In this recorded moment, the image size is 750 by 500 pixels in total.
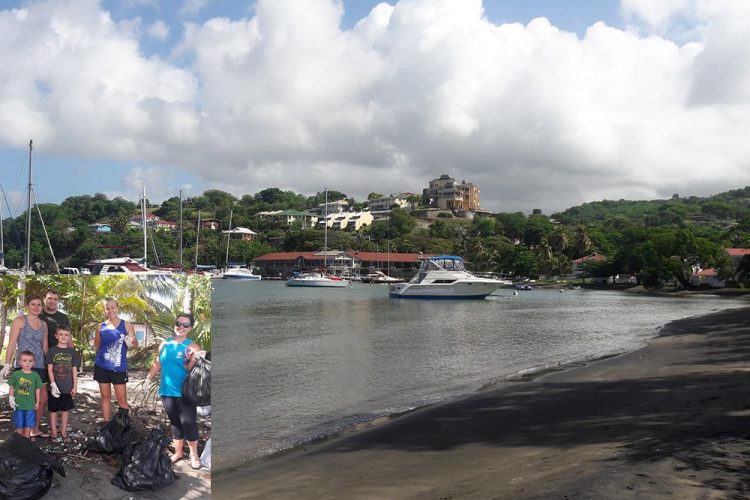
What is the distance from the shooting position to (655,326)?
3259 centimetres

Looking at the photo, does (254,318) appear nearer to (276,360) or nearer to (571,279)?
(276,360)

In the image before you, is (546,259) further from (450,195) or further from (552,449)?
(552,449)

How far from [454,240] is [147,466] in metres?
139

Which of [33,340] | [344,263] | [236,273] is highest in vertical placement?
[344,263]

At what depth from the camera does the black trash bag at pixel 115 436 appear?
427 cm

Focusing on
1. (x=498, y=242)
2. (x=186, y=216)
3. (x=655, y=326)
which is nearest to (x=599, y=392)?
(x=655, y=326)

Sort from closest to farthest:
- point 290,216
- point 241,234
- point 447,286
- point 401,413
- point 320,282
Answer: point 401,413, point 447,286, point 320,282, point 241,234, point 290,216

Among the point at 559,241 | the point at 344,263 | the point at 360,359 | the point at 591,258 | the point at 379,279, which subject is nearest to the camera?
the point at 360,359

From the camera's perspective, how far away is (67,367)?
4.36 metres

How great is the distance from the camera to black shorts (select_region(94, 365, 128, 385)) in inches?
173

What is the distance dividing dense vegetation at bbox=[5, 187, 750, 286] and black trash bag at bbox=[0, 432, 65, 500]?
142 feet

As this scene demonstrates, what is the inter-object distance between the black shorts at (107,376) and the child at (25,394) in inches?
14.4

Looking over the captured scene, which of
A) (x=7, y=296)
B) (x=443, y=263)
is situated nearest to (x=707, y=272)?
(x=443, y=263)

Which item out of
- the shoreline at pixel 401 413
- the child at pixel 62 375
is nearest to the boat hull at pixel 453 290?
the shoreline at pixel 401 413
